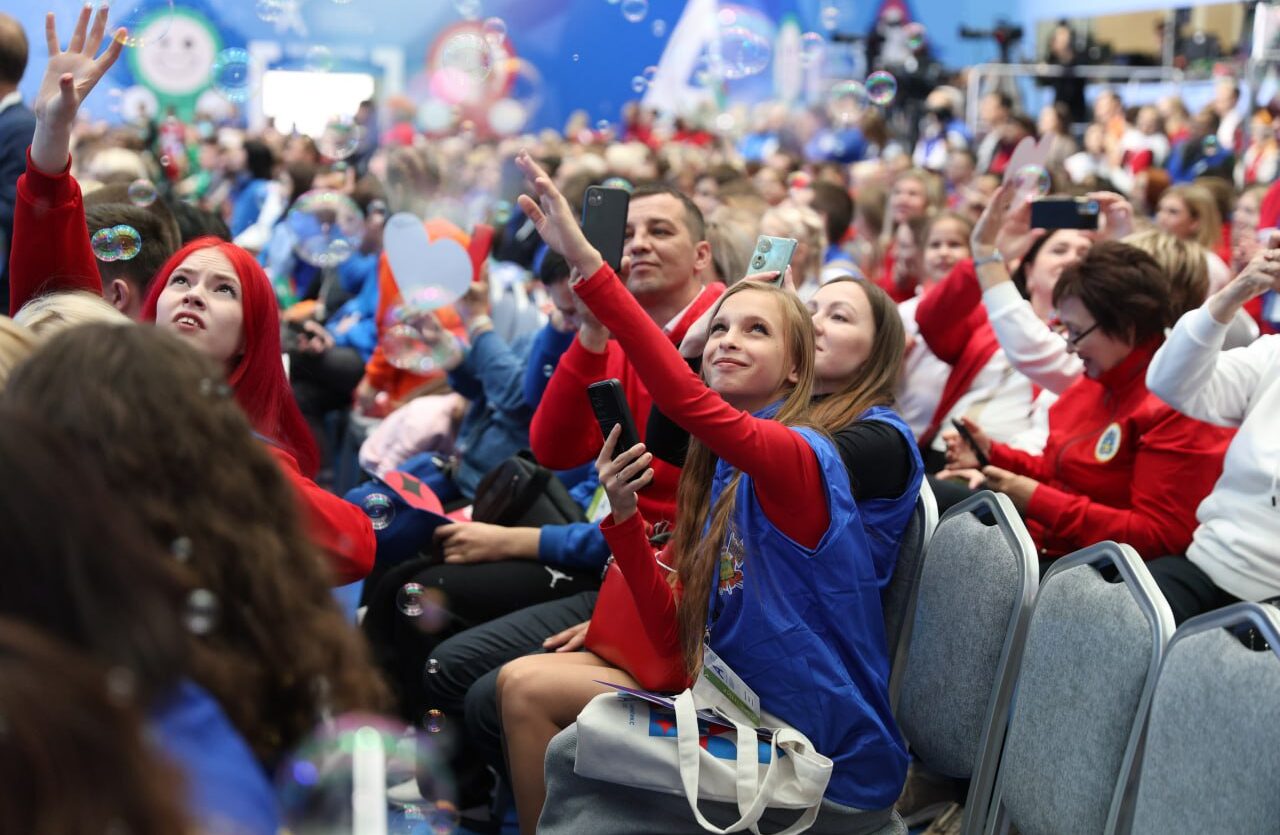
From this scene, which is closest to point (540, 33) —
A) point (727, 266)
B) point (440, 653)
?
point (727, 266)

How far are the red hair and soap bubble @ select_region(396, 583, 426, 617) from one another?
499mm

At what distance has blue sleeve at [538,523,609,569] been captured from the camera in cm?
311

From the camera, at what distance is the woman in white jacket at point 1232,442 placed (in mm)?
2670

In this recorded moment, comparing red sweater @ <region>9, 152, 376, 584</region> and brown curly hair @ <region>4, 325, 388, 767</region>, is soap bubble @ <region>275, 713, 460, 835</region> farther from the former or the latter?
red sweater @ <region>9, 152, 376, 584</region>

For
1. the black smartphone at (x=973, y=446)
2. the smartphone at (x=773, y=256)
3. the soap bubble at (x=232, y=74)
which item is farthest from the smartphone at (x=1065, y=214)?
the soap bubble at (x=232, y=74)

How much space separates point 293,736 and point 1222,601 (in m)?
2.23

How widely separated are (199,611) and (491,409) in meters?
3.01

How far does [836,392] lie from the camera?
2613 mm

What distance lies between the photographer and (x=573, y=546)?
3123 millimetres

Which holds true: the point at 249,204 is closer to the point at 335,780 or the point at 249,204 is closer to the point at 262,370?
the point at 262,370

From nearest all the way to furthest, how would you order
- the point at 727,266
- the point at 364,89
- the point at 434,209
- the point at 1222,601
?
the point at 1222,601 → the point at 727,266 → the point at 434,209 → the point at 364,89

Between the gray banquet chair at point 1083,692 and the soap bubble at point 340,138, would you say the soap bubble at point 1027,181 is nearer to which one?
the gray banquet chair at point 1083,692

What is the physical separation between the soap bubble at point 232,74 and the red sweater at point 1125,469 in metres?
2.78

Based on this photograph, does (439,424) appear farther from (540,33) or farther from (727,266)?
(540,33)
